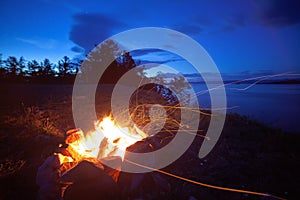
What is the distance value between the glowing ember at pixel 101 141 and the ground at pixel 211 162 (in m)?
0.73

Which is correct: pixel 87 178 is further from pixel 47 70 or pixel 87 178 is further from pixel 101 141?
pixel 47 70

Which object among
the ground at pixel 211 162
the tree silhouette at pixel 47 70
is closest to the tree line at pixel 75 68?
the tree silhouette at pixel 47 70

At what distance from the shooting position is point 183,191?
2.48 meters

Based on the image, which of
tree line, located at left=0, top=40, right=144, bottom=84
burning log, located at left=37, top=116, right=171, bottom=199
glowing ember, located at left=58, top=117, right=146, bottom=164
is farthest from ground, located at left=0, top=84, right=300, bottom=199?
tree line, located at left=0, top=40, right=144, bottom=84

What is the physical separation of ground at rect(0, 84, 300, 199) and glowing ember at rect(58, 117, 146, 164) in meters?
0.73

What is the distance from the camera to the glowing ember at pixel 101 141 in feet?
9.86

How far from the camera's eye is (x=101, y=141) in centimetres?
343

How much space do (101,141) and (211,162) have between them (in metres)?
2.27

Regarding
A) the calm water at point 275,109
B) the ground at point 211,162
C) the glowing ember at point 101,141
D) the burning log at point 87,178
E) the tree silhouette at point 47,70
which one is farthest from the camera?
the tree silhouette at point 47,70

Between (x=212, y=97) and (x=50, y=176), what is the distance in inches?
305

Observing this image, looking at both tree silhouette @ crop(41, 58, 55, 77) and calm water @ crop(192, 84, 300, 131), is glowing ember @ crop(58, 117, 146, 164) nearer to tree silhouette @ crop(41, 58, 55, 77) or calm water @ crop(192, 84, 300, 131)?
calm water @ crop(192, 84, 300, 131)

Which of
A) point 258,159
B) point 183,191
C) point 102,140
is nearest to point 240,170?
point 258,159

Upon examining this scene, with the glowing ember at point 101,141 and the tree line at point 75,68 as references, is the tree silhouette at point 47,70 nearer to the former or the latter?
the tree line at point 75,68

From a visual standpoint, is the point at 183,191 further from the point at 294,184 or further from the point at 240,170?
the point at 294,184
